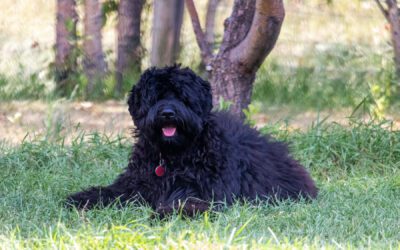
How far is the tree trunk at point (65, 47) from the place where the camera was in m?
11.7

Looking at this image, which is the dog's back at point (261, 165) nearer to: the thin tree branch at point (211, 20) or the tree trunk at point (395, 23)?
the tree trunk at point (395, 23)

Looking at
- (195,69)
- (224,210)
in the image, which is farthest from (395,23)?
(224,210)

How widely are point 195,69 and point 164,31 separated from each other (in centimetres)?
101

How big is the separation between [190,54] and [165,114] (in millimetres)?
6209

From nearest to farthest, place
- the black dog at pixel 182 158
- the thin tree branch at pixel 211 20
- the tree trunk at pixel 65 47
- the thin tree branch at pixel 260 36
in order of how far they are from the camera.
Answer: the black dog at pixel 182 158
the thin tree branch at pixel 260 36
the tree trunk at pixel 65 47
the thin tree branch at pixel 211 20

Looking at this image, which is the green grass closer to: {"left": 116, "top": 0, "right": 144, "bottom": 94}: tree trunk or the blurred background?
the blurred background

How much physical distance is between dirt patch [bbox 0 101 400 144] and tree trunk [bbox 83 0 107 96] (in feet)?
1.62

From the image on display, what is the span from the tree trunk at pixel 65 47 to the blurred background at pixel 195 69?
0.07 feet

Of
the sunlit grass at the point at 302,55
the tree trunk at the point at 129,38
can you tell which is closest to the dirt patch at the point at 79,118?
the sunlit grass at the point at 302,55

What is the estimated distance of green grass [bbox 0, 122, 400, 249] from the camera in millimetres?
4840

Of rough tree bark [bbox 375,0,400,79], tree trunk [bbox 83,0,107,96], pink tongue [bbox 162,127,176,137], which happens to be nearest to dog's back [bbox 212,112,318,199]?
pink tongue [bbox 162,127,176,137]

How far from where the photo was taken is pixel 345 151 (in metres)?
8.55

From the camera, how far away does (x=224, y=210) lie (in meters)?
6.23

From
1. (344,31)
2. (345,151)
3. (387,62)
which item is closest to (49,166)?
(345,151)
